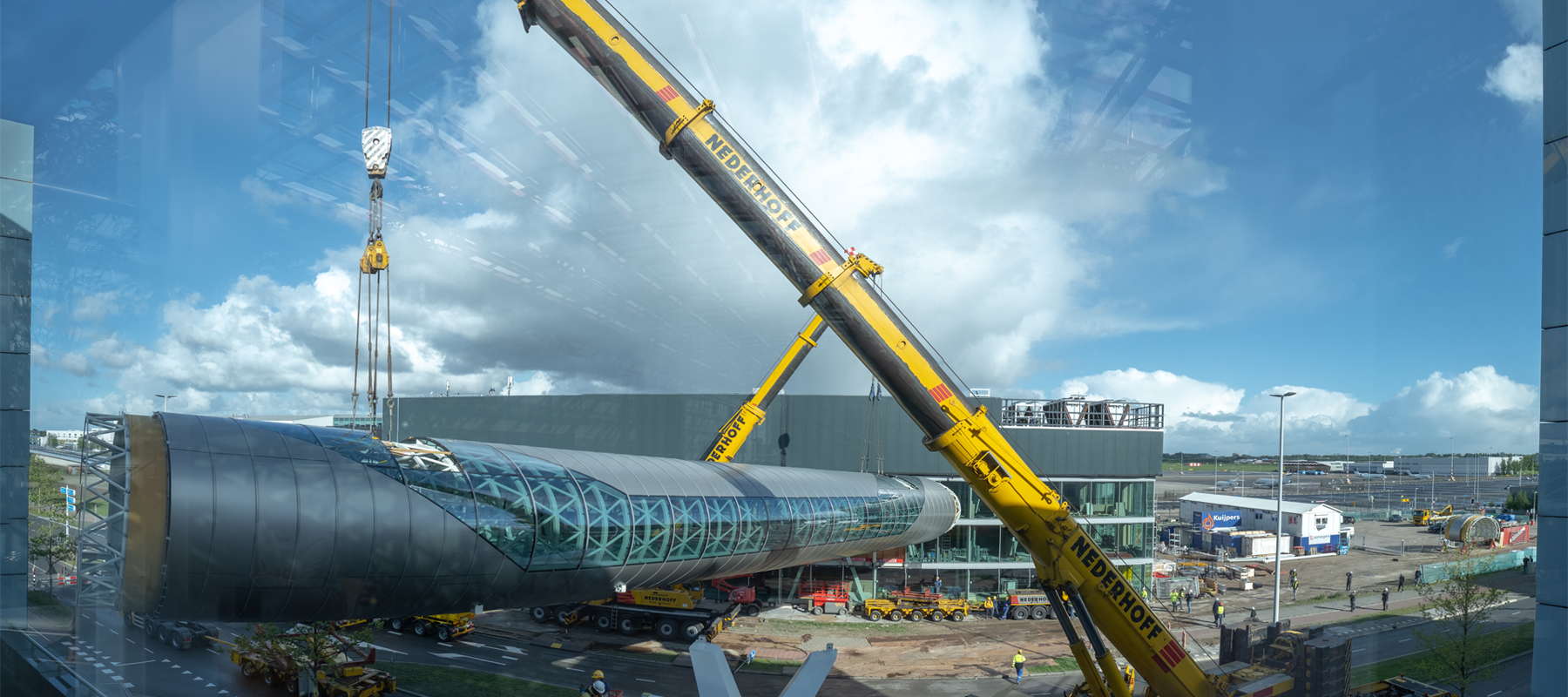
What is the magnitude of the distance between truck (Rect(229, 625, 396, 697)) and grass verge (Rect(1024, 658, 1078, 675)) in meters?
13.8

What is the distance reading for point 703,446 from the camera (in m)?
24.3

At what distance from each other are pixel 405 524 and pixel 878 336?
5.22m


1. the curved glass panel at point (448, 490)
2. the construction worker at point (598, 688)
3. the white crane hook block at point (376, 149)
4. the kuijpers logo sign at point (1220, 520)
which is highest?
the white crane hook block at point (376, 149)

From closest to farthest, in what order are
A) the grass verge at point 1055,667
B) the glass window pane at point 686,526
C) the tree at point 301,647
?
the glass window pane at point 686,526 < the tree at point 301,647 < the grass verge at point 1055,667

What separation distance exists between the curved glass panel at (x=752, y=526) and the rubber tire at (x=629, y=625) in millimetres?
8950

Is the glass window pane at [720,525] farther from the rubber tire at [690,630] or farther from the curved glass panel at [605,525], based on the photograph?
the rubber tire at [690,630]

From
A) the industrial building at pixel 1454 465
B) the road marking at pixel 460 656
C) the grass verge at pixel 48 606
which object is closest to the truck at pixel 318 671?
the road marking at pixel 460 656

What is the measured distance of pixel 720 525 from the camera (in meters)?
9.91

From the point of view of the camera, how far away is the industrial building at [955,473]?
2189 cm

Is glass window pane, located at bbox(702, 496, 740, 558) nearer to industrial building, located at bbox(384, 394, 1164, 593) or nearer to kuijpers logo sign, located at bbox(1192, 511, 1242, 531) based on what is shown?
industrial building, located at bbox(384, 394, 1164, 593)

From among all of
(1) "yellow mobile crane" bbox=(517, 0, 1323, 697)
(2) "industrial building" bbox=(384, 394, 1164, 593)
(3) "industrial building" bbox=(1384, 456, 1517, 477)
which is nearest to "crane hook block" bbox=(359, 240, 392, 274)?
(1) "yellow mobile crane" bbox=(517, 0, 1323, 697)

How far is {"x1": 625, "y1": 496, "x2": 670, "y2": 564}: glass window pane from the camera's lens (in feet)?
27.5

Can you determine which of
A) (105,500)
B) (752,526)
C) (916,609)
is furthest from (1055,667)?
(105,500)

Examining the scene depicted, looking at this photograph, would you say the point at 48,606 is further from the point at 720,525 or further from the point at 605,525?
the point at 720,525
